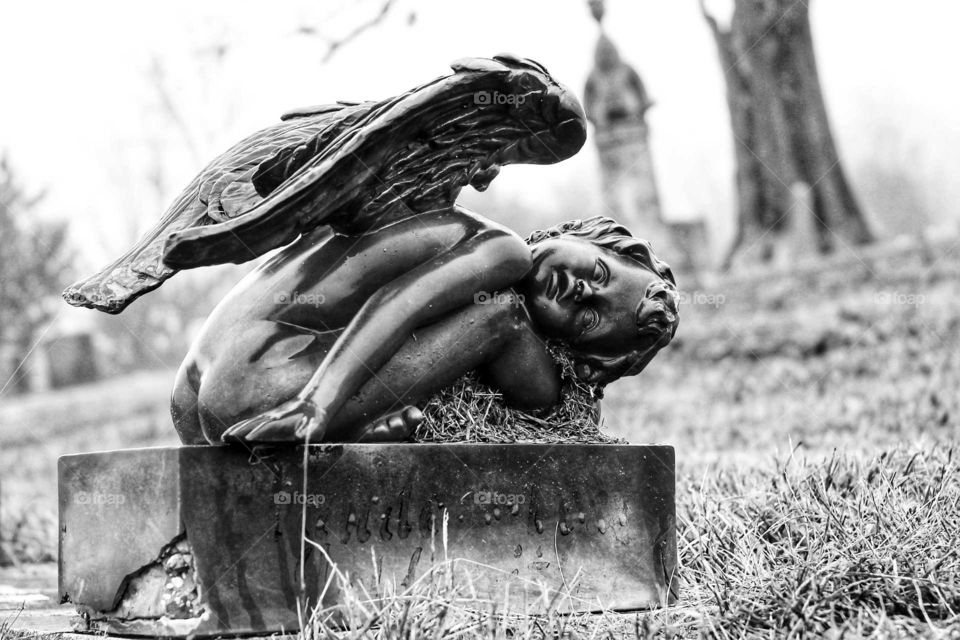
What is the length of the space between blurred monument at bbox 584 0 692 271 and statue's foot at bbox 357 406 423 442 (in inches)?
431

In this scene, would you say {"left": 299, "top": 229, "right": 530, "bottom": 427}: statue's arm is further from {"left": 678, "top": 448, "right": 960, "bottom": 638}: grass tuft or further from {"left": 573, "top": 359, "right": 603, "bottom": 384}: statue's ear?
{"left": 678, "top": 448, "right": 960, "bottom": 638}: grass tuft

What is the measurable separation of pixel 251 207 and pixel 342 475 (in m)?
0.94

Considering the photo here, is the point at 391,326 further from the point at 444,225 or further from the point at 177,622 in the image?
the point at 177,622

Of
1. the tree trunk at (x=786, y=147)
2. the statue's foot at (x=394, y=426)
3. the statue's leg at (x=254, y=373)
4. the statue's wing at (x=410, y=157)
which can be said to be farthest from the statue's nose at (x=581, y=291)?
the tree trunk at (x=786, y=147)

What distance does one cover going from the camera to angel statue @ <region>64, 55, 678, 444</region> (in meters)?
3.34

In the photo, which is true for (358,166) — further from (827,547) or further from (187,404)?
(827,547)

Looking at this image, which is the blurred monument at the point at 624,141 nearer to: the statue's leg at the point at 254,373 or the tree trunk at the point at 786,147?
the tree trunk at the point at 786,147

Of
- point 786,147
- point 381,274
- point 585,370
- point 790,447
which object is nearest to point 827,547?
point 585,370

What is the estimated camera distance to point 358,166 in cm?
338

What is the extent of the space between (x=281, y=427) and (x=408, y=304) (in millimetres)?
606

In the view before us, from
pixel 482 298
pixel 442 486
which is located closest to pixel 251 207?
pixel 482 298

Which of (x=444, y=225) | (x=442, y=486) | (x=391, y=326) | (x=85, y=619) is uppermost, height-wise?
(x=444, y=225)

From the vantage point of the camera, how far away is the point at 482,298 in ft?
11.9

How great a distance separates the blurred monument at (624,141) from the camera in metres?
14.2
